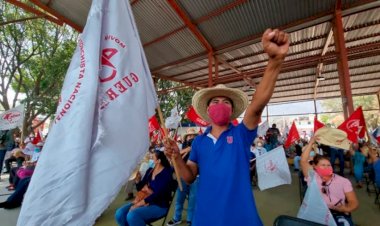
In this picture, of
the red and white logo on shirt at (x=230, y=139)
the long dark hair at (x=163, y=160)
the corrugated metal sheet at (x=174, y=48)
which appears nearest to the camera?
the red and white logo on shirt at (x=230, y=139)

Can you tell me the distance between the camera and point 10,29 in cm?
1373

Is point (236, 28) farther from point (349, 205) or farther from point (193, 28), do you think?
point (349, 205)

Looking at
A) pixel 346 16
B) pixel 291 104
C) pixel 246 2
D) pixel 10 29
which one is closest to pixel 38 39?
pixel 10 29

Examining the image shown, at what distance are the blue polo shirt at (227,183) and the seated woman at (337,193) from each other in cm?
170

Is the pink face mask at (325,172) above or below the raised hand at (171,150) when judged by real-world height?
below

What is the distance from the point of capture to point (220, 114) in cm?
157

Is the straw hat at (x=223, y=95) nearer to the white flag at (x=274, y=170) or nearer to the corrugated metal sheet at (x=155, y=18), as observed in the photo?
the white flag at (x=274, y=170)

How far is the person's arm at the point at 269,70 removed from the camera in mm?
1174

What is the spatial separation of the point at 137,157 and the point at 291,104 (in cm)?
1977

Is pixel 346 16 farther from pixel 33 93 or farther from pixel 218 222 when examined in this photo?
pixel 33 93

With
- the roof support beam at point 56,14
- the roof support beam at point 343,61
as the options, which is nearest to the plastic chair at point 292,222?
the roof support beam at point 343,61

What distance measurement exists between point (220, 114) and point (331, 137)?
2.36 metres

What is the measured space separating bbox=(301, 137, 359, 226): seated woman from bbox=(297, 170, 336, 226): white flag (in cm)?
68

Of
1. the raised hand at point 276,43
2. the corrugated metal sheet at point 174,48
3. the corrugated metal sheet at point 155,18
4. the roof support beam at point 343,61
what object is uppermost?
the corrugated metal sheet at point 155,18
